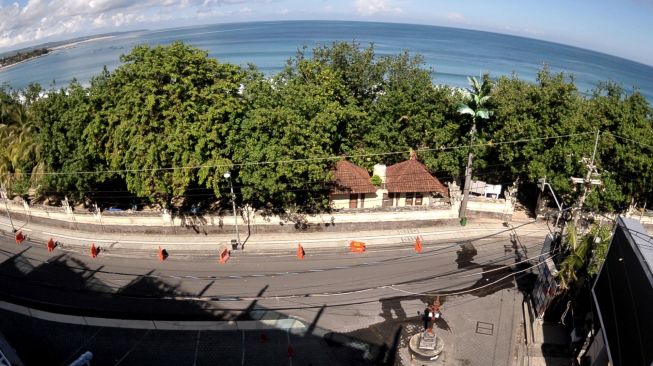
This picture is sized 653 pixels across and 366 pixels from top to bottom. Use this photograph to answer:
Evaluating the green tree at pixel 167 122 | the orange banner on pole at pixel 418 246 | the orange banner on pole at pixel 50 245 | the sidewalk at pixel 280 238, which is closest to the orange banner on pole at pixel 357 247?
the sidewalk at pixel 280 238

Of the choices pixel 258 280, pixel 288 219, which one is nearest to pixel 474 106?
pixel 288 219

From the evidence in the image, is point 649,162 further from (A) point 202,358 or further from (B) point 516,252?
(A) point 202,358

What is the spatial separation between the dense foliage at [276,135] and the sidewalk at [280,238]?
281cm

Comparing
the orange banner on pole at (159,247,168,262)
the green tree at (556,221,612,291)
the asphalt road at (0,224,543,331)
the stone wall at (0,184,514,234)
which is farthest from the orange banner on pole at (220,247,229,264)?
the green tree at (556,221,612,291)

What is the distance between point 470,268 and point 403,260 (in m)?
4.24

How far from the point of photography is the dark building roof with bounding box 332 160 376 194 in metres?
33.5

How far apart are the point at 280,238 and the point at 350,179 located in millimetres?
7207

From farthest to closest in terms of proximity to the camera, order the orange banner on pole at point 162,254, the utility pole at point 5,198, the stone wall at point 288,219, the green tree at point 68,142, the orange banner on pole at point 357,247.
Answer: the utility pole at point 5,198 < the stone wall at point 288,219 < the green tree at point 68,142 < the orange banner on pole at point 357,247 < the orange banner on pole at point 162,254

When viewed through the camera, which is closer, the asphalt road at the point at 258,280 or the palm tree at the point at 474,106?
the asphalt road at the point at 258,280

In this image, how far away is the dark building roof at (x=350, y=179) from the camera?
3347cm

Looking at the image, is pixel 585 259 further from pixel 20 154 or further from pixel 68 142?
pixel 20 154

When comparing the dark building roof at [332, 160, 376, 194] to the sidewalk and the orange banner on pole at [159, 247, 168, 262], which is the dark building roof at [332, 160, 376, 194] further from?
the orange banner on pole at [159, 247, 168, 262]

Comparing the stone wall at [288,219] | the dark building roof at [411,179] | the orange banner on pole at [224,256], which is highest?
the dark building roof at [411,179]

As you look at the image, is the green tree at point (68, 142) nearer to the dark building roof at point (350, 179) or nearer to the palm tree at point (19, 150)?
the palm tree at point (19, 150)
